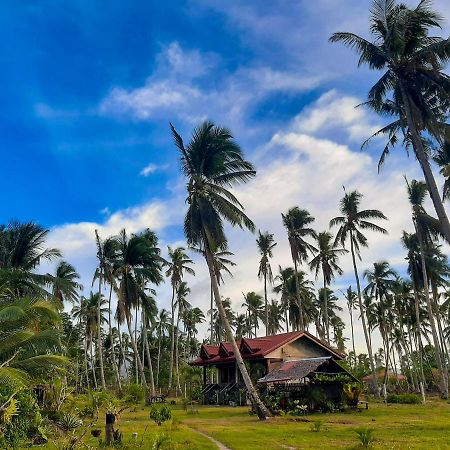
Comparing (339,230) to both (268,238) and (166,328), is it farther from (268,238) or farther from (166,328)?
(166,328)

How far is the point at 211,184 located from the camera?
83.1ft

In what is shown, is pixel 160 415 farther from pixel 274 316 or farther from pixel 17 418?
pixel 274 316

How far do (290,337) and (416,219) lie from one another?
43.8ft

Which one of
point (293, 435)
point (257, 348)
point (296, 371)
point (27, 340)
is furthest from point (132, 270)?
point (293, 435)

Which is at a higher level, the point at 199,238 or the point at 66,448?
the point at 199,238

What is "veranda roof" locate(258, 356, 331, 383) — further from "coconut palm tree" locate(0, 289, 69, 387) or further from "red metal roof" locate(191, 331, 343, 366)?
"coconut palm tree" locate(0, 289, 69, 387)

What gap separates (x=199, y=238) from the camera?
25.0 meters

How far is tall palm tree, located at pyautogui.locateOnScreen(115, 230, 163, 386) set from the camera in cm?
3822

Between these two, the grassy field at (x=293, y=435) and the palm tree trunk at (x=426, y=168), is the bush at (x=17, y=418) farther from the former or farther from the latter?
the palm tree trunk at (x=426, y=168)

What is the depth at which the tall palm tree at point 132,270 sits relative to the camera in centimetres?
Result: 3822

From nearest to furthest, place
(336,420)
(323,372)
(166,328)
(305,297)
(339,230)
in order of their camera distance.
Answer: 1. (336,420)
2. (323,372)
3. (339,230)
4. (305,297)
5. (166,328)

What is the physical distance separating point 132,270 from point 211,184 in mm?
17237

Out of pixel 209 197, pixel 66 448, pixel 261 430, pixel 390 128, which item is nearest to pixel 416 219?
pixel 390 128

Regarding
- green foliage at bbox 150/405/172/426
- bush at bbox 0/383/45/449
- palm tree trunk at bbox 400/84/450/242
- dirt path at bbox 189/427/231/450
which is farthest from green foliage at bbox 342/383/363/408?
bush at bbox 0/383/45/449
